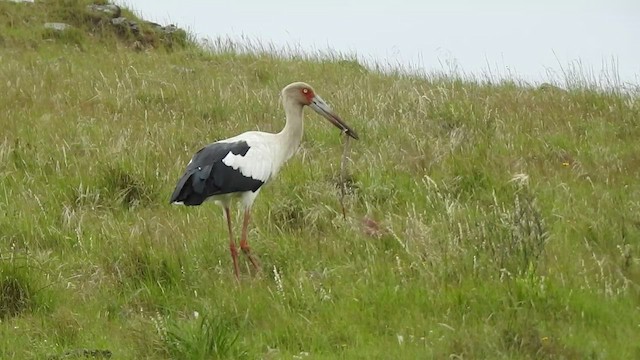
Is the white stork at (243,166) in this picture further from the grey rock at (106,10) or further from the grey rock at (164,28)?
the grey rock at (106,10)

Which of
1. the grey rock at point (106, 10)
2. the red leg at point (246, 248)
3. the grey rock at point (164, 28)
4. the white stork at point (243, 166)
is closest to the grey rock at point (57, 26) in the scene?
the grey rock at point (106, 10)

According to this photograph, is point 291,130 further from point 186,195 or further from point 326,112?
point 186,195

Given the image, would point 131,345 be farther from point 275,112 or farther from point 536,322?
point 275,112

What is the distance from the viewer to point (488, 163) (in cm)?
824

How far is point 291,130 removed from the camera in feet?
24.5

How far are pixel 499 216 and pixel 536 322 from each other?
1.63 m

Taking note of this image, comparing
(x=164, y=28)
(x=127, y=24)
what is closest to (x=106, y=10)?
(x=127, y=24)

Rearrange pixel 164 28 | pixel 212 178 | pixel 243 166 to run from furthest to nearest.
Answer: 1. pixel 164 28
2. pixel 243 166
3. pixel 212 178

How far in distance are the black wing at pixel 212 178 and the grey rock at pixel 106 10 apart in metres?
11.3

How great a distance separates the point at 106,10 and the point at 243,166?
38.5ft

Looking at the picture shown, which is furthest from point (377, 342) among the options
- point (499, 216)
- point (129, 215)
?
point (129, 215)

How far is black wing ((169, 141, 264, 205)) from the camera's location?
651cm

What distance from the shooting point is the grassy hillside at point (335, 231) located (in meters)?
5.19

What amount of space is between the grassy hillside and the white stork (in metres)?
0.34
